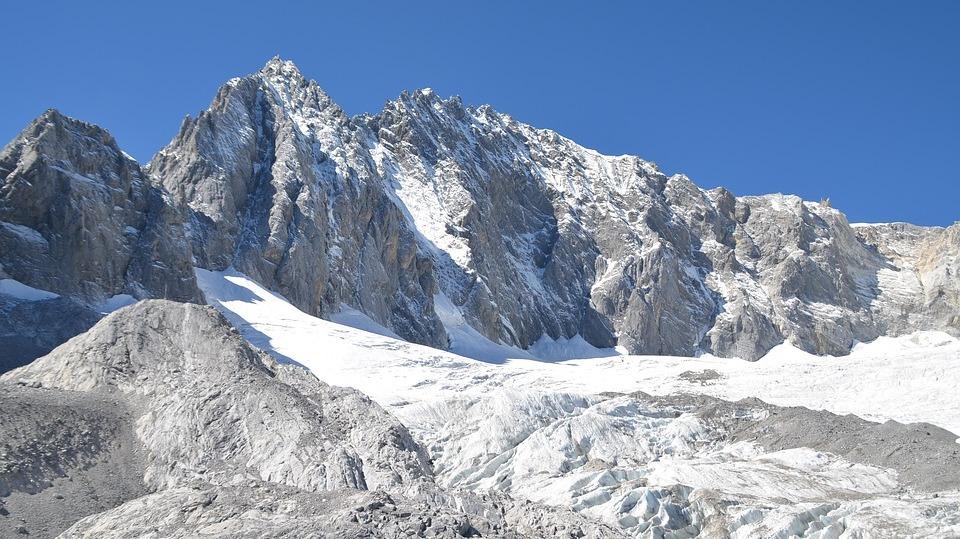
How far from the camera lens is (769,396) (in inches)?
3757

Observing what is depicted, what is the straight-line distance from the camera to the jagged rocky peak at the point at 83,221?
340 feet

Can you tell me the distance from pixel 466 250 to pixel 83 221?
226ft

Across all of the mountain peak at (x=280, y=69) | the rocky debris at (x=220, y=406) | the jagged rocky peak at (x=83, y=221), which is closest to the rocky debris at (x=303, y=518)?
A: the rocky debris at (x=220, y=406)

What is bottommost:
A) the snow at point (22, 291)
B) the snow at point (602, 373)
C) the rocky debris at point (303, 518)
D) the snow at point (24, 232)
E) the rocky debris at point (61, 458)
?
the rocky debris at point (303, 518)

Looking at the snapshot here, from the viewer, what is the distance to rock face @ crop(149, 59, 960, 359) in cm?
14200

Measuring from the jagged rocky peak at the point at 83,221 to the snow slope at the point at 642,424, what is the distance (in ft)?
29.5

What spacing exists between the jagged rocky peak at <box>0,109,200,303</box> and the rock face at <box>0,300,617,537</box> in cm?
5121

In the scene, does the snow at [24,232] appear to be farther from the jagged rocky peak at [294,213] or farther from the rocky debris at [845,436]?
the rocky debris at [845,436]

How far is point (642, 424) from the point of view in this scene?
79750 millimetres

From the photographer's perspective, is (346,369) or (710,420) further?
(346,369)

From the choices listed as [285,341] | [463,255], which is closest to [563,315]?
[463,255]

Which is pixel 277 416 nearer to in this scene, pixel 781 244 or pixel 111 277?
pixel 111 277

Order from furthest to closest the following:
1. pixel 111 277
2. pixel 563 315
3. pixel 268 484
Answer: pixel 563 315, pixel 111 277, pixel 268 484

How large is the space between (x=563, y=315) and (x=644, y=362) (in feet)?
165
